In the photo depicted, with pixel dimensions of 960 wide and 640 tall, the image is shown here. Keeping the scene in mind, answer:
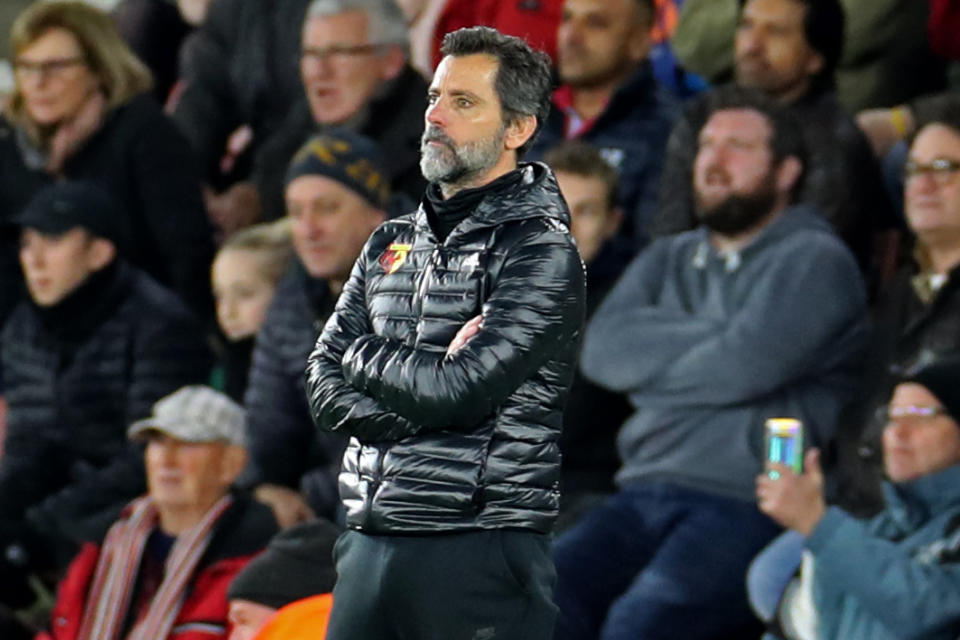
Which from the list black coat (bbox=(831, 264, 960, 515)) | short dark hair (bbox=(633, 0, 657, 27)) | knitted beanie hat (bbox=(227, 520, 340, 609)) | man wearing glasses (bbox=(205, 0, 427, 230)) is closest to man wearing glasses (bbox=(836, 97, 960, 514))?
black coat (bbox=(831, 264, 960, 515))

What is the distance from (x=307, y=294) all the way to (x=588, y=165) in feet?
3.40

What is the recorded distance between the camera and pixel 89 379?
6.95m

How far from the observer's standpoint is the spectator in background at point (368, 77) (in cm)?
716

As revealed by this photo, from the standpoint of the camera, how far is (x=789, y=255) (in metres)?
5.77

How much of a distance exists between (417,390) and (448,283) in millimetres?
207

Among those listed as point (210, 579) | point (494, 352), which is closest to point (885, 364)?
point (210, 579)

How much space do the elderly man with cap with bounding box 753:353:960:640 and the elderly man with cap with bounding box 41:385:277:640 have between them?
1626 mm

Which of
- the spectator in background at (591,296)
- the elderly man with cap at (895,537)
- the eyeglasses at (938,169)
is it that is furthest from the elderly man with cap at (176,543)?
the eyeglasses at (938,169)

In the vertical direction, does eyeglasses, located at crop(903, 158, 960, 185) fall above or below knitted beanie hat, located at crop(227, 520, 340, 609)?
above

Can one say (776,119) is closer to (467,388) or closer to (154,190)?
(154,190)

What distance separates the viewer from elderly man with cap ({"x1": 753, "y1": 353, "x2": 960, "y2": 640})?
16.0 feet

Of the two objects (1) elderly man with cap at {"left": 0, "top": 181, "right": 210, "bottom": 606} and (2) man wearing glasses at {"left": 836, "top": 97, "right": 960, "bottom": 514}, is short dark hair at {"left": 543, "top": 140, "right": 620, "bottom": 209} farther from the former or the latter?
(1) elderly man with cap at {"left": 0, "top": 181, "right": 210, "bottom": 606}

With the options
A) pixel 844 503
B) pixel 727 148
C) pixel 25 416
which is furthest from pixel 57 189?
pixel 844 503

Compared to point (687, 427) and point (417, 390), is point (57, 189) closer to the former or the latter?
point (687, 427)
